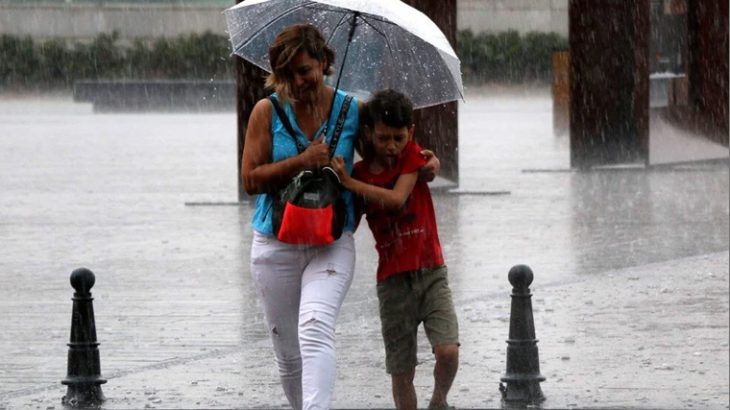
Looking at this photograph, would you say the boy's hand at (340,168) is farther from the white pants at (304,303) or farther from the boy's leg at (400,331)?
the boy's leg at (400,331)

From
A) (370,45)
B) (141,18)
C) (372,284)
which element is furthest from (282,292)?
(141,18)

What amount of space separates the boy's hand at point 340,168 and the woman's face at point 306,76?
0.86ft

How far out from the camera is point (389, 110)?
6.10 m

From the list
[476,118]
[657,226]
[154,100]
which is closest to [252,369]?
[657,226]

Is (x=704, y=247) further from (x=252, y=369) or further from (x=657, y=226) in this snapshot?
(x=252, y=369)

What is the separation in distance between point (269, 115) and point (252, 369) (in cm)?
255

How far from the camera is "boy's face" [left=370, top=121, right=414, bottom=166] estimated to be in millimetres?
6133

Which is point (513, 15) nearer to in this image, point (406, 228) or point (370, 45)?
Result: point (370, 45)

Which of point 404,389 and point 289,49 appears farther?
point 404,389

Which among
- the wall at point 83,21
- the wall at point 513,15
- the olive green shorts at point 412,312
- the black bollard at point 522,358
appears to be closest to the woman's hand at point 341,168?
the olive green shorts at point 412,312

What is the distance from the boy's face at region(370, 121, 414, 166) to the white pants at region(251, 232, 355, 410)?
1.10 ft

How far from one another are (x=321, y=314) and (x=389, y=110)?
782mm

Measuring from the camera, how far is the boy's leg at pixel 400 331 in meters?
6.45

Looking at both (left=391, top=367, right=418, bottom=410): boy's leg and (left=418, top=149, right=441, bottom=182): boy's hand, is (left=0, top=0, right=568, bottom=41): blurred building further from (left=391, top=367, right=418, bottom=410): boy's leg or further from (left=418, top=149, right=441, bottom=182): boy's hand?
(left=418, top=149, right=441, bottom=182): boy's hand
